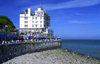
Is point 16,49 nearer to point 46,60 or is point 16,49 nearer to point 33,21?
point 46,60

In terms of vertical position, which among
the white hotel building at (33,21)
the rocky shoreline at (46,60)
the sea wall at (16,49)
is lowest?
the rocky shoreline at (46,60)

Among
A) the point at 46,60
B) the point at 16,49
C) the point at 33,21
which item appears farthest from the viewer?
the point at 33,21

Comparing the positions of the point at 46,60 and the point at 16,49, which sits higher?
the point at 16,49

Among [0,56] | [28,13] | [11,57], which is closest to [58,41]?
[28,13]

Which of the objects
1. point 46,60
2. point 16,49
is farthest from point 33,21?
point 46,60

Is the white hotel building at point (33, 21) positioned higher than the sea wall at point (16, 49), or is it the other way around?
the white hotel building at point (33, 21)

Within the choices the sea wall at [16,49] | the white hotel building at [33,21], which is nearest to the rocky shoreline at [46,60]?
the sea wall at [16,49]

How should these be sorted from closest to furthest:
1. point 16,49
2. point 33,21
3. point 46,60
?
Result: point 46,60 → point 16,49 → point 33,21

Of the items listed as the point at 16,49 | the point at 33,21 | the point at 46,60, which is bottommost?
the point at 46,60

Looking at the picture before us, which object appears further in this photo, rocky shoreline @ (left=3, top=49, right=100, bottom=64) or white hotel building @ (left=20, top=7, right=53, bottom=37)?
white hotel building @ (left=20, top=7, right=53, bottom=37)

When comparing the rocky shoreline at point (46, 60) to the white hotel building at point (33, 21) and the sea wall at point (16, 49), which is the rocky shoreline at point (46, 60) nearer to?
the sea wall at point (16, 49)

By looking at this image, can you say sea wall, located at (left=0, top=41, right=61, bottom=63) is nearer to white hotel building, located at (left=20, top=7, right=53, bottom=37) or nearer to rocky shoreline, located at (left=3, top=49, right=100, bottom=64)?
rocky shoreline, located at (left=3, top=49, right=100, bottom=64)

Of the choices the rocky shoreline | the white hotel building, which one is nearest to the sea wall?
the rocky shoreline

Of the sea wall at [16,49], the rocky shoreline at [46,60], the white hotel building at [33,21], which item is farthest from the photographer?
the white hotel building at [33,21]
